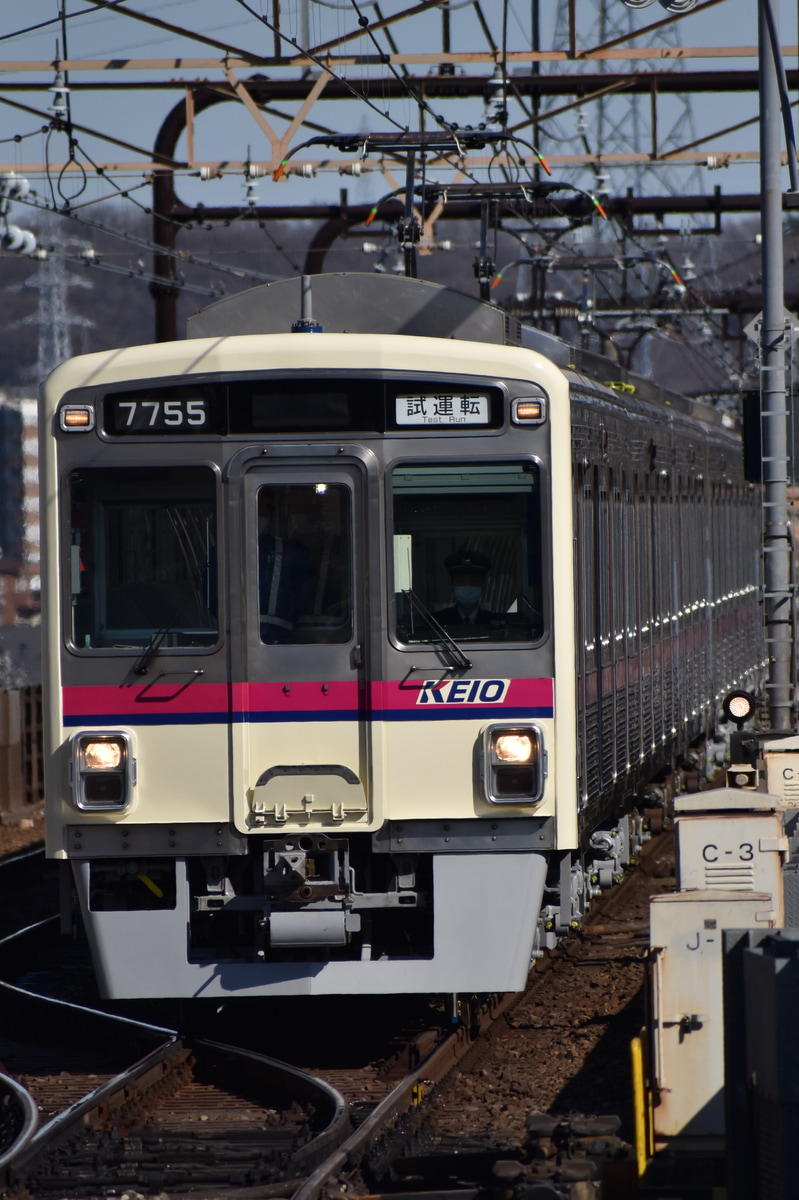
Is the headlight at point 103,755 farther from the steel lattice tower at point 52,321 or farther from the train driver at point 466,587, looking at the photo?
the steel lattice tower at point 52,321

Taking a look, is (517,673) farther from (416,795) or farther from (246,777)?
(246,777)

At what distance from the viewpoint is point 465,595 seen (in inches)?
291

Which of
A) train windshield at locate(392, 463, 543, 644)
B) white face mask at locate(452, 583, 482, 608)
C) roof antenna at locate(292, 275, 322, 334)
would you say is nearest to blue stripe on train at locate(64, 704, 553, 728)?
train windshield at locate(392, 463, 543, 644)

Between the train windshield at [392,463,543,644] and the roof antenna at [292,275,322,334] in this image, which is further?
the roof antenna at [292,275,322,334]

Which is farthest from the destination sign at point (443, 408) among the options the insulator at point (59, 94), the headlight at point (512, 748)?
the insulator at point (59, 94)

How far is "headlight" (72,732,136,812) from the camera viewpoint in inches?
288

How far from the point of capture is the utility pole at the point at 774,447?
11.8 meters

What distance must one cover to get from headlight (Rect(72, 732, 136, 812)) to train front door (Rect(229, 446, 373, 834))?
451mm

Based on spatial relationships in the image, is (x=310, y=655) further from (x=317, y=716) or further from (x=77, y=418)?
(x=77, y=418)

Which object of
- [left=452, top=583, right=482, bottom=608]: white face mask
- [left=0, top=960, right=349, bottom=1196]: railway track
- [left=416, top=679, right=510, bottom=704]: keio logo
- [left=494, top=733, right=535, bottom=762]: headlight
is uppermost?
[left=452, top=583, right=482, bottom=608]: white face mask

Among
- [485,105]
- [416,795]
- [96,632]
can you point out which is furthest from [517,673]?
[485,105]

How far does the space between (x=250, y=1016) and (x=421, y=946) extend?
4.78 ft

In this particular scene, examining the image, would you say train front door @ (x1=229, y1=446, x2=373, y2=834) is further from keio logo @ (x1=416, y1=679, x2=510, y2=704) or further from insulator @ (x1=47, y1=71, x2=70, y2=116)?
insulator @ (x1=47, y1=71, x2=70, y2=116)

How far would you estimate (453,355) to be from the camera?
7453 millimetres
